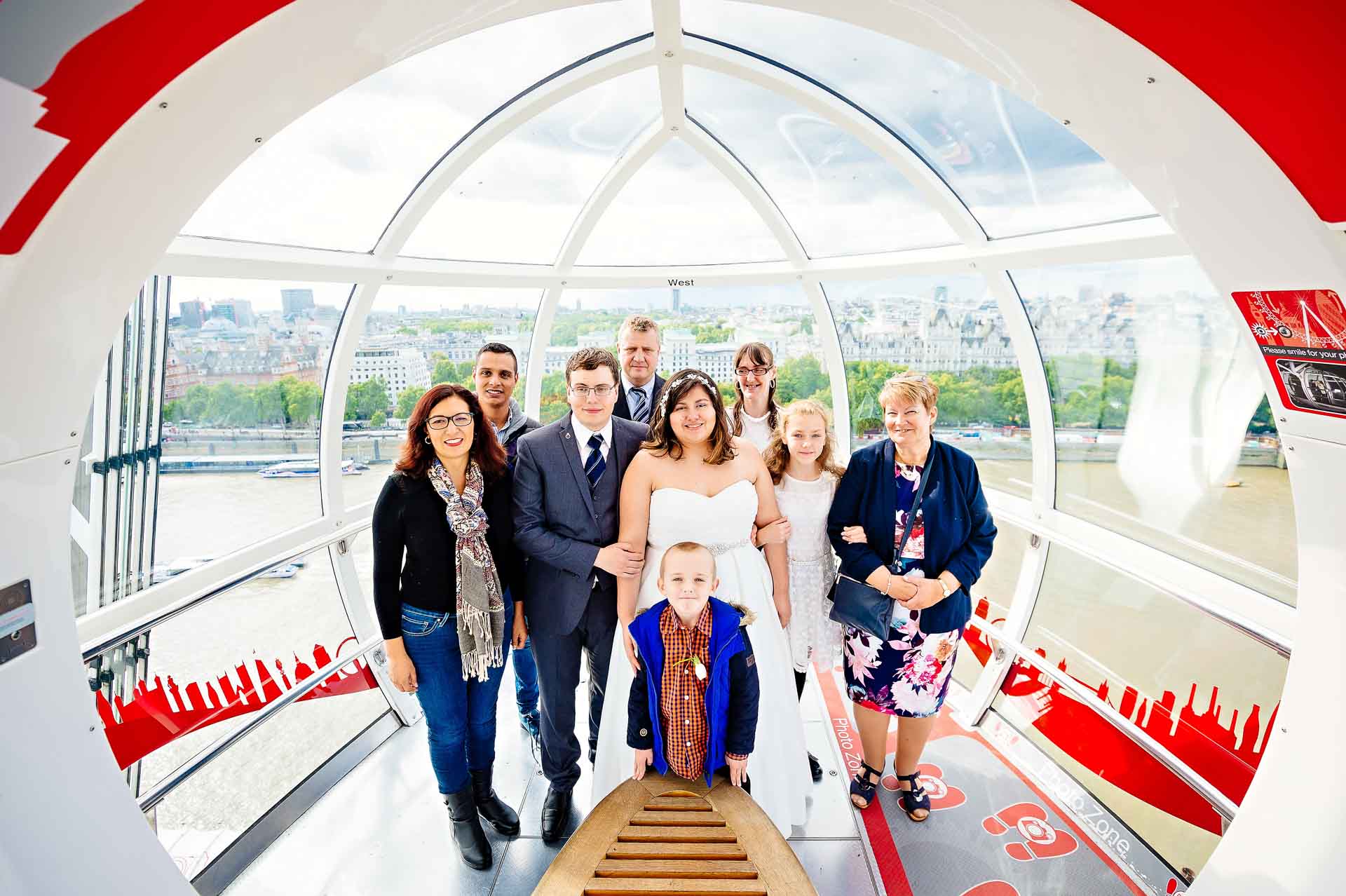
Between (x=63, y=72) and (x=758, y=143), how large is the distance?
4.15 m

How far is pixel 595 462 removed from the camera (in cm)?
291

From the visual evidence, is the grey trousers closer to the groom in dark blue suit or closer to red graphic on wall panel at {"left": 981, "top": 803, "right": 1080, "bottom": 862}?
the groom in dark blue suit

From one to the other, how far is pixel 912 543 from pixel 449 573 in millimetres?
2128

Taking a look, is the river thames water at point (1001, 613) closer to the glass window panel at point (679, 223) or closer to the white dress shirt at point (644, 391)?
the white dress shirt at point (644, 391)

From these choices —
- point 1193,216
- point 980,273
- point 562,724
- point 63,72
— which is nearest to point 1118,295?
point 980,273

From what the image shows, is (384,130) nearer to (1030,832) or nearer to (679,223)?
(679,223)

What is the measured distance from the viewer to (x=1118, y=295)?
3803 millimetres

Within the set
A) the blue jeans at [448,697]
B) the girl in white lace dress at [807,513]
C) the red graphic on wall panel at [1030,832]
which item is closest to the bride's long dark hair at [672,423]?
the girl in white lace dress at [807,513]

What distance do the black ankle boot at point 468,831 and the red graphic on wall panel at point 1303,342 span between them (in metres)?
3.42

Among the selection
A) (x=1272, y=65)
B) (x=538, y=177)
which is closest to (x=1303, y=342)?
(x=1272, y=65)

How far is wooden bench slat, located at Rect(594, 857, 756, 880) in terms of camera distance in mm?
1932

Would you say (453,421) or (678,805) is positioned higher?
(453,421)

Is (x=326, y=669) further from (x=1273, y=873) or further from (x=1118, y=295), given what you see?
(x=1118, y=295)

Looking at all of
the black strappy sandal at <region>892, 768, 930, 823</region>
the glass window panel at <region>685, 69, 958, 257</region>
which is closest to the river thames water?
the black strappy sandal at <region>892, 768, 930, 823</region>
